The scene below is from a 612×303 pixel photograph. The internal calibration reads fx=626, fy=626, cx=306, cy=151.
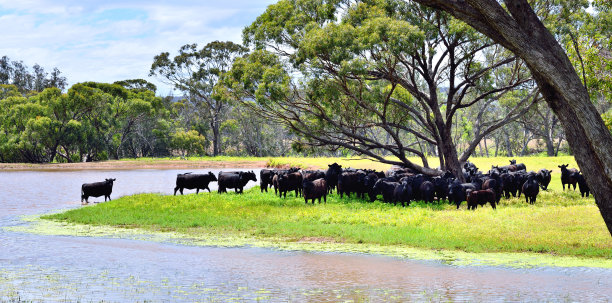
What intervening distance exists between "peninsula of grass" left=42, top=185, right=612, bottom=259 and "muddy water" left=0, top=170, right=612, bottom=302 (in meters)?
1.89

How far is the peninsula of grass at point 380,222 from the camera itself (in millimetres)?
13530

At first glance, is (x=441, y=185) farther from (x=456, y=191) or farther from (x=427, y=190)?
(x=456, y=191)

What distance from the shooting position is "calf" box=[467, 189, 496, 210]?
1923cm

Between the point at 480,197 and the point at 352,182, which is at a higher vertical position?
the point at 352,182

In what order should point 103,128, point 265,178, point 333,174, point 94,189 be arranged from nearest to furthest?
1. point 94,189
2. point 333,174
3. point 265,178
4. point 103,128

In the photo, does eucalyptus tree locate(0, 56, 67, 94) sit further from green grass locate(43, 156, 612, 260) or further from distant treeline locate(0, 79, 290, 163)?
green grass locate(43, 156, 612, 260)

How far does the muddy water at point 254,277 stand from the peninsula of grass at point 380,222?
74.4 inches

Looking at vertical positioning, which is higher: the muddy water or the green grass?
the green grass

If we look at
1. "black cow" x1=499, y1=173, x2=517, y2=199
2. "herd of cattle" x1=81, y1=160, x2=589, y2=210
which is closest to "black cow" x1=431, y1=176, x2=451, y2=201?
"herd of cattle" x1=81, y1=160, x2=589, y2=210

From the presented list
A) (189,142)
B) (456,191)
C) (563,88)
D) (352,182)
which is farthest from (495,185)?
(189,142)

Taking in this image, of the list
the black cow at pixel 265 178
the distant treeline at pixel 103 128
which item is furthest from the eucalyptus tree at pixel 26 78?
the black cow at pixel 265 178

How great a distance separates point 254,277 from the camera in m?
10.4

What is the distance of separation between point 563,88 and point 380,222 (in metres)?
10.9

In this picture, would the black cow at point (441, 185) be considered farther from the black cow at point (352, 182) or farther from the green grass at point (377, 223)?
the black cow at point (352, 182)
